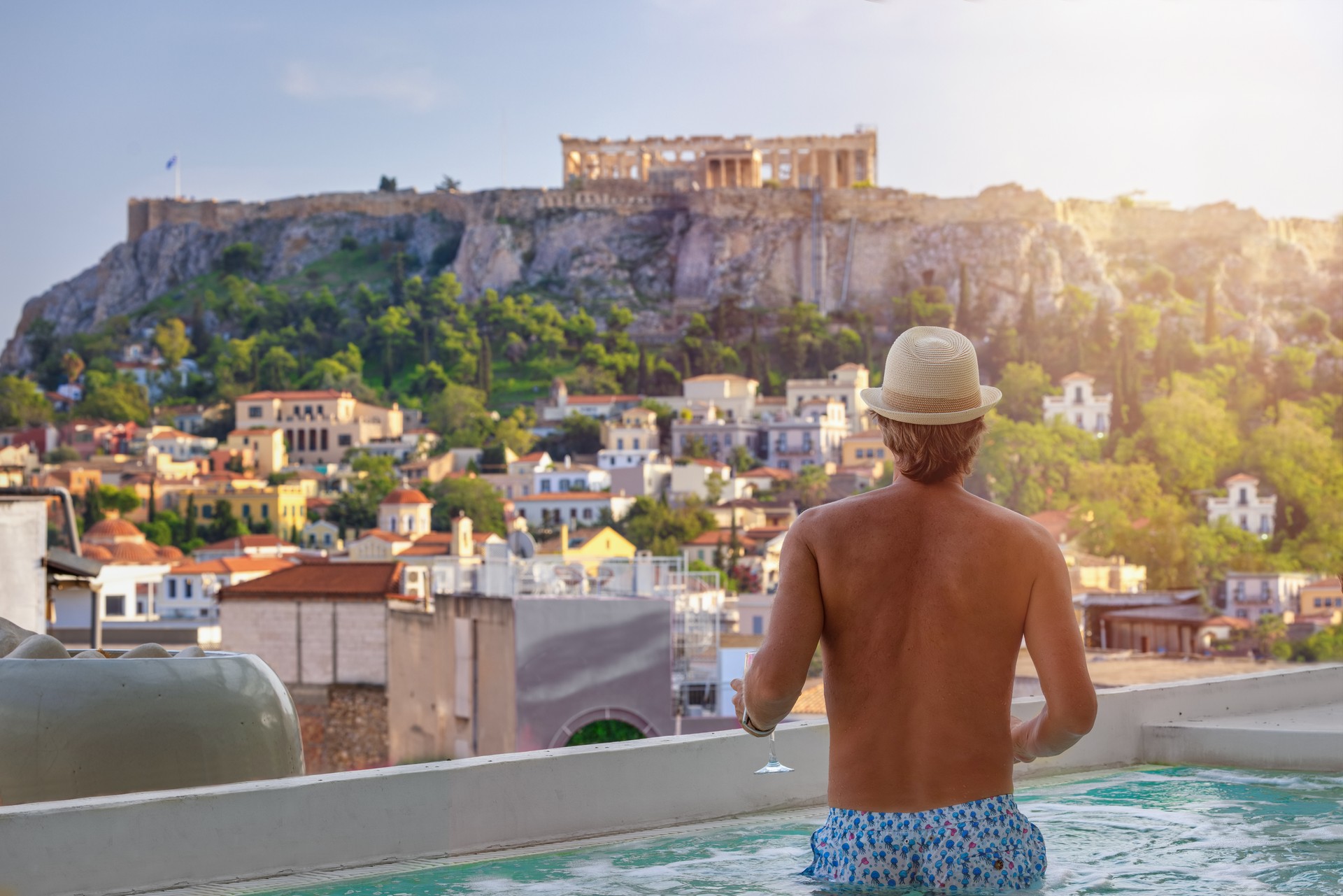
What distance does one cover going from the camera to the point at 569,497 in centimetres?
6059

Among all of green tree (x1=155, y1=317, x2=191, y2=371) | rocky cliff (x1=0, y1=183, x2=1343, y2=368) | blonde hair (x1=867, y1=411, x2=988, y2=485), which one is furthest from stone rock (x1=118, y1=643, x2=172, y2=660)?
green tree (x1=155, y1=317, x2=191, y2=371)

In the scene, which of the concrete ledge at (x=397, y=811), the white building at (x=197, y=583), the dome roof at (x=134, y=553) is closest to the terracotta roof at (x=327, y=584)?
the concrete ledge at (x=397, y=811)

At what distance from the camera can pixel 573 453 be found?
70.4 metres

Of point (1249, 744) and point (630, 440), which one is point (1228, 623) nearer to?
point (630, 440)

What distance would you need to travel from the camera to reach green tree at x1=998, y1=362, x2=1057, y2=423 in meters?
69.2

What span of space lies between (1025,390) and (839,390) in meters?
7.79

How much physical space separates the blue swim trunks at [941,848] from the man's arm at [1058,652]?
150 mm

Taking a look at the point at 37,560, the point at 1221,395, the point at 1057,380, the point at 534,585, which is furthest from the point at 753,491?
the point at 37,560

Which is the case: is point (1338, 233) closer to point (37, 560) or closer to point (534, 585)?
point (534, 585)

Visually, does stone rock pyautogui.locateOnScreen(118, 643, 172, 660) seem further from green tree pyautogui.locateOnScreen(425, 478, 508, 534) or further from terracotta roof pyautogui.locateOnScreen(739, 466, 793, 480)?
terracotta roof pyautogui.locateOnScreen(739, 466, 793, 480)

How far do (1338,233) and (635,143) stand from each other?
35934 millimetres

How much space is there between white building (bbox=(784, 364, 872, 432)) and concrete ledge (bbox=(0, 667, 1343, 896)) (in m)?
65.5

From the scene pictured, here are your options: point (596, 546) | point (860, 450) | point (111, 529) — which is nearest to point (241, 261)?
point (111, 529)

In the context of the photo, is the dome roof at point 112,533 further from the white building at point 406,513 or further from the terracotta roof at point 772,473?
the terracotta roof at point 772,473
